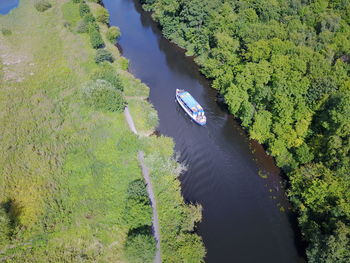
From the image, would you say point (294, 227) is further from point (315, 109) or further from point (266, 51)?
point (266, 51)

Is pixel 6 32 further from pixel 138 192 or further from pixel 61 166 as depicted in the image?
pixel 138 192

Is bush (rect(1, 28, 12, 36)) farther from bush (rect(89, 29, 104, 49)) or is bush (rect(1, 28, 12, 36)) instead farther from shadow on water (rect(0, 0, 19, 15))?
bush (rect(89, 29, 104, 49))

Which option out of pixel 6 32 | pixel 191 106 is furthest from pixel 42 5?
pixel 191 106

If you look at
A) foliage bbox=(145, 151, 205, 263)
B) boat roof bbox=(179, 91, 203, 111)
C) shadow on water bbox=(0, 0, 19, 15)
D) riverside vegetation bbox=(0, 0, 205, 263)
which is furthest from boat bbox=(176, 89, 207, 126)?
shadow on water bbox=(0, 0, 19, 15)

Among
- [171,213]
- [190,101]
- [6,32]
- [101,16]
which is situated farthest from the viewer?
[101,16]

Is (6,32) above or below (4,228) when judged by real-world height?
below

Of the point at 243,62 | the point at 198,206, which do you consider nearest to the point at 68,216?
the point at 198,206

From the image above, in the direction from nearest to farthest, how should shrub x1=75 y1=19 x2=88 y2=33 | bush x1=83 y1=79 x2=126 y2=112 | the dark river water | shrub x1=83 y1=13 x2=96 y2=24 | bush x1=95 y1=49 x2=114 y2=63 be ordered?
the dark river water → bush x1=83 y1=79 x2=126 y2=112 → bush x1=95 y1=49 x2=114 y2=63 → shrub x1=75 y1=19 x2=88 y2=33 → shrub x1=83 y1=13 x2=96 y2=24
